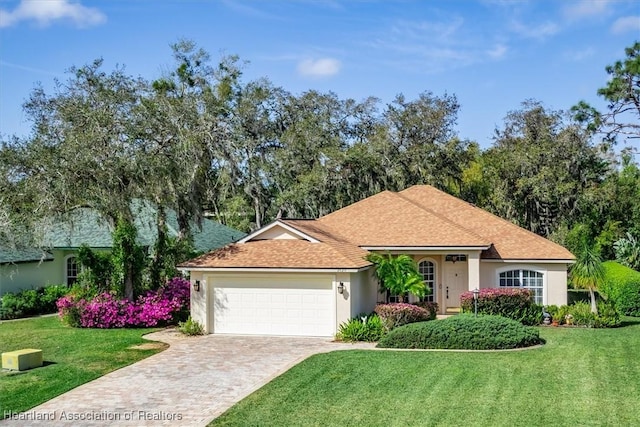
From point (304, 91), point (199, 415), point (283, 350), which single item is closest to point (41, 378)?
point (199, 415)

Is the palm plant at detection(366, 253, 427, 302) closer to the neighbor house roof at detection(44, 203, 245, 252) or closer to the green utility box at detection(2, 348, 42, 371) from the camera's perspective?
the neighbor house roof at detection(44, 203, 245, 252)

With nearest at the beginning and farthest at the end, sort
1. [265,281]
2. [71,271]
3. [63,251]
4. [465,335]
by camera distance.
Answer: [465,335]
[265,281]
[63,251]
[71,271]

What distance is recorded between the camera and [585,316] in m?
21.6

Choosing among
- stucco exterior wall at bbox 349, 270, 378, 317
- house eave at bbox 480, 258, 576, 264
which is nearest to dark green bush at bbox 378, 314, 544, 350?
stucco exterior wall at bbox 349, 270, 378, 317

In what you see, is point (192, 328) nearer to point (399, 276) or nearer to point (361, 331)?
point (361, 331)

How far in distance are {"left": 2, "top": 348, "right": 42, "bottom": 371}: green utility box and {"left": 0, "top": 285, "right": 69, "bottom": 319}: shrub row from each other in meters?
10.5

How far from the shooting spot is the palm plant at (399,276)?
70.4ft

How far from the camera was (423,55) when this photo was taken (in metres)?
19.8

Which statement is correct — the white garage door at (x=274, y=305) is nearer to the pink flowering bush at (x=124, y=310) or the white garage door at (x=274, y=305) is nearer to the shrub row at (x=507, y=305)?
the pink flowering bush at (x=124, y=310)

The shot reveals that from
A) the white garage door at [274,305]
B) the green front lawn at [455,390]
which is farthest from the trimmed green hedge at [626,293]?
the white garage door at [274,305]

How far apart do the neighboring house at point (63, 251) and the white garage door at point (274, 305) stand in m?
5.59

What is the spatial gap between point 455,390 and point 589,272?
1115cm

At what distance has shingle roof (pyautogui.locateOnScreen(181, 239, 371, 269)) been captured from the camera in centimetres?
2009

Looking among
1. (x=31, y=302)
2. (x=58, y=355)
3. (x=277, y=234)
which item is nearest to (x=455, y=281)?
(x=277, y=234)
